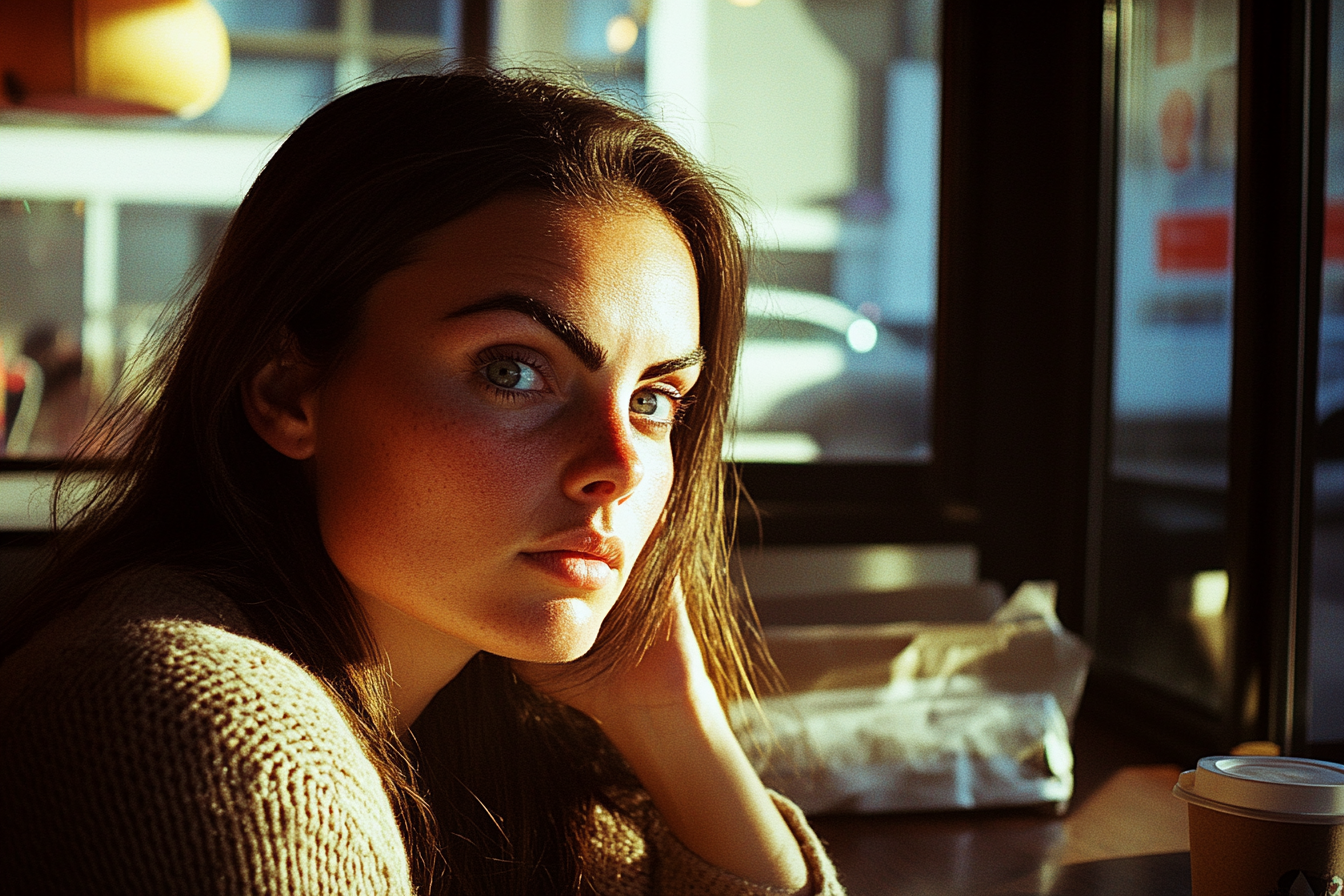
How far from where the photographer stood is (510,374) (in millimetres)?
651

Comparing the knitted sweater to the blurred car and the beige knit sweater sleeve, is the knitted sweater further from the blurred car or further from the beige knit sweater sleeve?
the blurred car

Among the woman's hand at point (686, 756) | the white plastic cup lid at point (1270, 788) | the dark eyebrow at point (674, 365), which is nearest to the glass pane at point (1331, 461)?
the white plastic cup lid at point (1270, 788)

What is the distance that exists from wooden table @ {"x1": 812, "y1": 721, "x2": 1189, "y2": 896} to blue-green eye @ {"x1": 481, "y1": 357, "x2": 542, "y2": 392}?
1.76ft

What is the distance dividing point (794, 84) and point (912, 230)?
0.36 m

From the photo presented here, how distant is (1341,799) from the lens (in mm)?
667

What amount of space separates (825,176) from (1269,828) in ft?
5.45

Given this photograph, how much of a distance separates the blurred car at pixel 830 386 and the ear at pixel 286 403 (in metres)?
1.43

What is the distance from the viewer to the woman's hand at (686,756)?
85 cm

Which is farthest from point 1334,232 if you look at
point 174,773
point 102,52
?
→ point 102,52

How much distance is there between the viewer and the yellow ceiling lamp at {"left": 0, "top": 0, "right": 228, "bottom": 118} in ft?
4.78

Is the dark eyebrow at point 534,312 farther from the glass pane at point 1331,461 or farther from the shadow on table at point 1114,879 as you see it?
the glass pane at point 1331,461

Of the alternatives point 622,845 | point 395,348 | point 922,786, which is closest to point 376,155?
point 395,348

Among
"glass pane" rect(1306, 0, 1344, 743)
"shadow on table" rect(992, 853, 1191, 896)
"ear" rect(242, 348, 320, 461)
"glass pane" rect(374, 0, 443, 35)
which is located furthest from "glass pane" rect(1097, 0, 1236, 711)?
"glass pane" rect(374, 0, 443, 35)

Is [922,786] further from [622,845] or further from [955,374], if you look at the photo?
[955,374]
